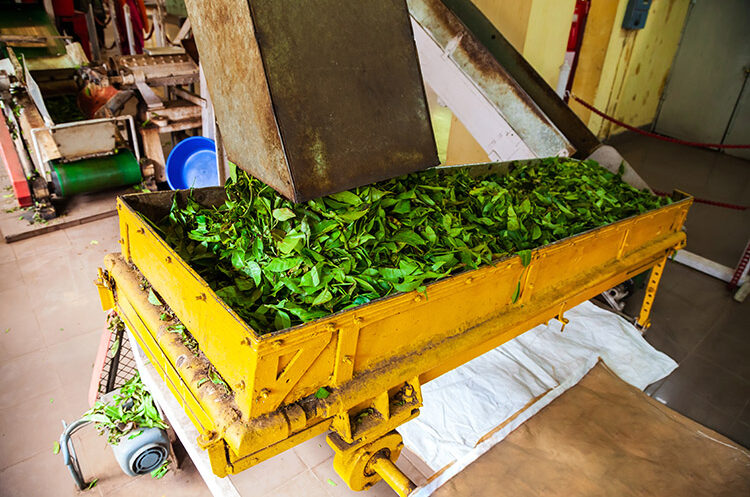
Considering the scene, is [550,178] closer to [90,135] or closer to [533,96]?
[533,96]

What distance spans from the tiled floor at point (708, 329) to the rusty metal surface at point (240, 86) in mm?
4274

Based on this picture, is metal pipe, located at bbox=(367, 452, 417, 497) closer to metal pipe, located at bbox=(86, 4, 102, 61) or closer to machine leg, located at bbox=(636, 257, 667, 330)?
machine leg, located at bbox=(636, 257, 667, 330)

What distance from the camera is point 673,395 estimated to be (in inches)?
166

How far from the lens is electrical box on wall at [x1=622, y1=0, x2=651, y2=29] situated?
8875 millimetres

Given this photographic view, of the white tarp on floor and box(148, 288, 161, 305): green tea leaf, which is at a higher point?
box(148, 288, 161, 305): green tea leaf

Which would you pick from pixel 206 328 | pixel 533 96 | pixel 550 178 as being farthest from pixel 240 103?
pixel 533 96

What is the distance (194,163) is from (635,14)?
9.09 m

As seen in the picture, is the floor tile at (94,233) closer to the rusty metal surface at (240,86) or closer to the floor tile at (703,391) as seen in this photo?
the rusty metal surface at (240,86)

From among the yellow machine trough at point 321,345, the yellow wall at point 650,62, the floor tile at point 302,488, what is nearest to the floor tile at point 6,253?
the yellow machine trough at point 321,345

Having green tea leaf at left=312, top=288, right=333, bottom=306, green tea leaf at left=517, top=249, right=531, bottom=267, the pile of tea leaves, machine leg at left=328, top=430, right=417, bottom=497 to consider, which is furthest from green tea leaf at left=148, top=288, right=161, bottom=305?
green tea leaf at left=517, top=249, right=531, bottom=267

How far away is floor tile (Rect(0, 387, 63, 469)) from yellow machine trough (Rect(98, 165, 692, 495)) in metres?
1.53

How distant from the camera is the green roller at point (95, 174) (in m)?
6.60

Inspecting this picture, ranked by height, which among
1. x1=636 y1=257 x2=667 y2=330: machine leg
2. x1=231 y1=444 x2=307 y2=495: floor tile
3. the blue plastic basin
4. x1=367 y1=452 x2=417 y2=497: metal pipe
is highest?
the blue plastic basin

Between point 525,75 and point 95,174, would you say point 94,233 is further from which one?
point 525,75
